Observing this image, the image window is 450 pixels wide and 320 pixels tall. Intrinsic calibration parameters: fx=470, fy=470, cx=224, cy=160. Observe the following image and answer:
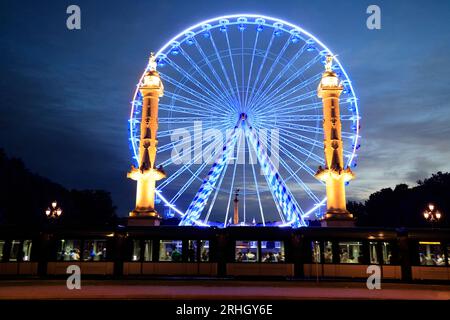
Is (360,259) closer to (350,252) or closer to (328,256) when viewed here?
(350,252)

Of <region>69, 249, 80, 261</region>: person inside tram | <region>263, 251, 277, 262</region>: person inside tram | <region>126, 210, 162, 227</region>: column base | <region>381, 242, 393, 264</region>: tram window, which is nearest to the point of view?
<region>381, 242, 393, 264</region>: tram window

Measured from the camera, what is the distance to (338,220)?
32.4m

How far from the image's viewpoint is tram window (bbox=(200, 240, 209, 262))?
74.1 ft

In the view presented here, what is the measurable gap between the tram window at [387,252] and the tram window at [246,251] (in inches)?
235

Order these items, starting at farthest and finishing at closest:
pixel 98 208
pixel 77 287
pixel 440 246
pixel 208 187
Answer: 1. pixel 98 208
2. pixel 208 187
3. pixel 440 246
4. pixel 77 287

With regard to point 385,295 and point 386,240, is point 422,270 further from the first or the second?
point 385,295

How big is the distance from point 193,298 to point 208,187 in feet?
56.6

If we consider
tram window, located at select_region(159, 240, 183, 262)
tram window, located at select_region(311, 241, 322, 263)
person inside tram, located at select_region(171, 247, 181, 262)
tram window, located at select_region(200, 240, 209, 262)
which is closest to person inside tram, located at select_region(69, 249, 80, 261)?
tram window, located at select_region(159, 240, 183, 262)

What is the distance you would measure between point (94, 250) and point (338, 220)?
17.1 m

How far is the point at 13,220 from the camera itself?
51.4 m

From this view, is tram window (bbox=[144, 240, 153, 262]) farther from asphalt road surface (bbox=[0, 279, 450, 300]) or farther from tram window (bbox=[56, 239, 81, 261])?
tram window (bbox=[56, 239, 81, 261])

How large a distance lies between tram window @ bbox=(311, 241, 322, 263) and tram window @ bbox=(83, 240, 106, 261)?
10004mm

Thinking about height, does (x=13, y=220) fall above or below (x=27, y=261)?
above
